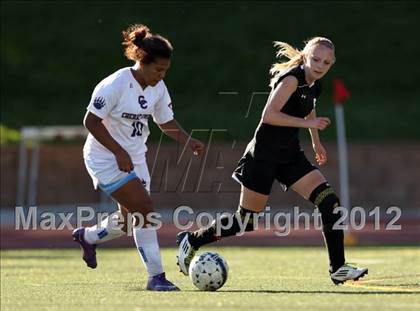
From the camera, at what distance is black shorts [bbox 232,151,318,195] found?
9750 mm

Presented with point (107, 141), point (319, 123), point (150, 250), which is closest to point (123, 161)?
point (107, 141)

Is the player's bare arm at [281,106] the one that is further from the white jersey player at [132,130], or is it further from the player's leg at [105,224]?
the player's leg at [105,224]

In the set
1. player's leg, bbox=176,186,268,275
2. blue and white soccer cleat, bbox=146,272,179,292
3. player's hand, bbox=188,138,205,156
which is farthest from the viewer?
player's hand, bbox=188,138,205,156

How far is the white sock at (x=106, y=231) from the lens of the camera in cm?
1054

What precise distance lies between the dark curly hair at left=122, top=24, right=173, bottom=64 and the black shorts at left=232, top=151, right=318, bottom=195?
121 centimetres

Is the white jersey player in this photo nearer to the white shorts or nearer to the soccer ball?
the white shorts

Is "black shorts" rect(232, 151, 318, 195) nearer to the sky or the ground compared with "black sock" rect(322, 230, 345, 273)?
nearer to the sky

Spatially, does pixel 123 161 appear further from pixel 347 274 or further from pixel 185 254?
pixel 347 274

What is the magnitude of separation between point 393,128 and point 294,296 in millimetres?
23085

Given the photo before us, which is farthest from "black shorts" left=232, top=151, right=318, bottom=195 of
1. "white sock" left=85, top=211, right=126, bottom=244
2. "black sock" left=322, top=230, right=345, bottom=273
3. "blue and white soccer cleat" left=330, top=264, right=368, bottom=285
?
"white sock" left=85, top=211, right=126, bottom=244

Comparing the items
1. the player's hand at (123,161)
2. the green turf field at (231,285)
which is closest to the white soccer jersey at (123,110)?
the player's hand at (123,161)

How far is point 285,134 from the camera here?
9742 mm

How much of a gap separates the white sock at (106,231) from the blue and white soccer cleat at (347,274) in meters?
2.13

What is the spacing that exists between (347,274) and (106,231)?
2.43 m
